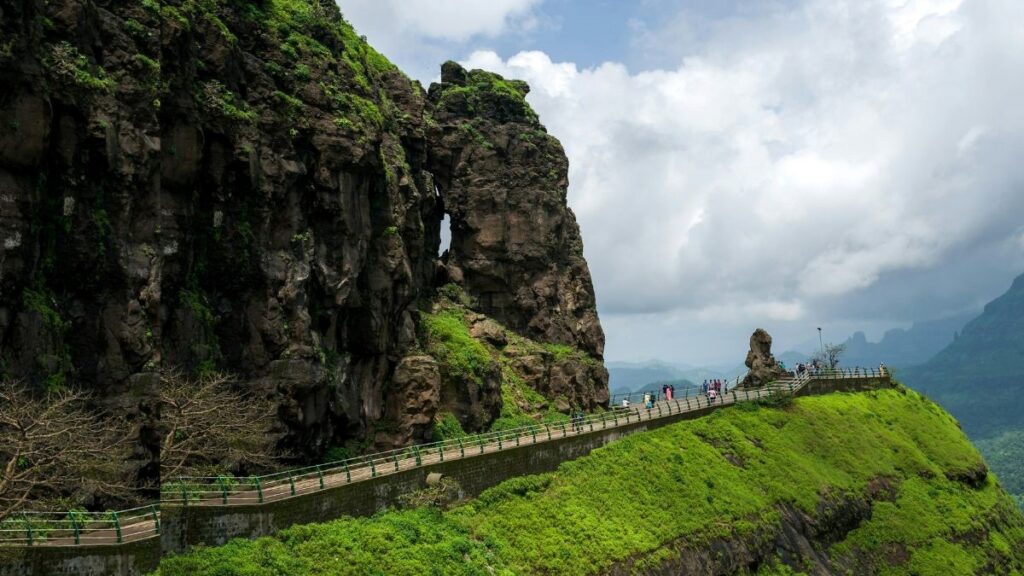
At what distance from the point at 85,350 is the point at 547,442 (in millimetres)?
26402

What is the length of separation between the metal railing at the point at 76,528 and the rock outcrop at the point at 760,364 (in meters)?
61.3

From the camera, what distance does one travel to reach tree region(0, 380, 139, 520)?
25094 mm

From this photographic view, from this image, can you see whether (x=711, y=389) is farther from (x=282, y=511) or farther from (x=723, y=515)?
(x=282, y=511)

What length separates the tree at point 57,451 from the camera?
25.1m

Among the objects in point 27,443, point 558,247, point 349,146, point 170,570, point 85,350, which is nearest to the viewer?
point 27,443

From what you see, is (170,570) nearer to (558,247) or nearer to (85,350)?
(85,350)

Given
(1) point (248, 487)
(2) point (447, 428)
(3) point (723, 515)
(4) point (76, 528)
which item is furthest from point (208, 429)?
(3) point (723, 515)

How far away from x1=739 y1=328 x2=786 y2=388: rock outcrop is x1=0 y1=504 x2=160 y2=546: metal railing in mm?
61304

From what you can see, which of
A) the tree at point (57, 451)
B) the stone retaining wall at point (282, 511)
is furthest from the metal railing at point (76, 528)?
the tree at point (57, 451)

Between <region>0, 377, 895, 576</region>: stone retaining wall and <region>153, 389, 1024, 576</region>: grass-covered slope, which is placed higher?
<region>0, 377, 895, 576</region>: stone retaining wall

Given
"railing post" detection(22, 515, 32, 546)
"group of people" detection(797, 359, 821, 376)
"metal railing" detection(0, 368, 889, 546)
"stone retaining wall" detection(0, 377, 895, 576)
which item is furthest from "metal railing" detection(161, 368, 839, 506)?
"group of people" detection(797, 359, 821, 376)

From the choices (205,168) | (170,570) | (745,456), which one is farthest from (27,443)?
(745,456)

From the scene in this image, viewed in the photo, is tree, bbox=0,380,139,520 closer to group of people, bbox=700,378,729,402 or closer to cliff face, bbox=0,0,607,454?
cliff face, bbox=0,0,607,454

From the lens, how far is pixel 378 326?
180ft
